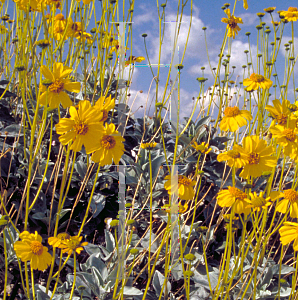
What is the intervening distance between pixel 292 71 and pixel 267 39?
21 cm

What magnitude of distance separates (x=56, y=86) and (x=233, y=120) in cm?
53

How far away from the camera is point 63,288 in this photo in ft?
3.11

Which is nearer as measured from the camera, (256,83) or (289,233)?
(289,233)

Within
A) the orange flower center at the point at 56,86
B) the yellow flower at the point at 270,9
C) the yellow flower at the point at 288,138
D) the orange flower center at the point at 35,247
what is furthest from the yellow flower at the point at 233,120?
the yellow flower at the point at 270,9

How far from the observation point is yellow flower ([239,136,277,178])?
73 cm

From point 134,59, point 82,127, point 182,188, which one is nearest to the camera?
point 82,127

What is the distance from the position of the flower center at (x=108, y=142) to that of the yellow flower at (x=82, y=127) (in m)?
0.03

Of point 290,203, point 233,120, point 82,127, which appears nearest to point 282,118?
point 233,120

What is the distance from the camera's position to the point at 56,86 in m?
0.70

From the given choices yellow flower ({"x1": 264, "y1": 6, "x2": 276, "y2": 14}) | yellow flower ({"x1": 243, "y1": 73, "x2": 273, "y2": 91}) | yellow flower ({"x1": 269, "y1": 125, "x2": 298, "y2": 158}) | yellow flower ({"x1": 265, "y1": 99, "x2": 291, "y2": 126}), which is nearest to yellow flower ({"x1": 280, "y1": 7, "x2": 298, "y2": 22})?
yellow flower ({"x1": 264, "y1": 6, "x2": 276, "y2": 14})

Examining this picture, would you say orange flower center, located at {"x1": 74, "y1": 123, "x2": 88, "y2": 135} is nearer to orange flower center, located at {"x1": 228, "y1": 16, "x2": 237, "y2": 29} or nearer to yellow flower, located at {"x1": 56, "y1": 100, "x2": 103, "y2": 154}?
yellow flower, located at {"x1": 56, "y1": 100, "x2": 103, "y2": 154}

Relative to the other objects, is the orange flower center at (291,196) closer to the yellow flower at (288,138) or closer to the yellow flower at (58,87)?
the yellow flower at (288,138)

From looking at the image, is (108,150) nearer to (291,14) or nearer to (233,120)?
(233,120)

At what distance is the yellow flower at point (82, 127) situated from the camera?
60 centimetres
